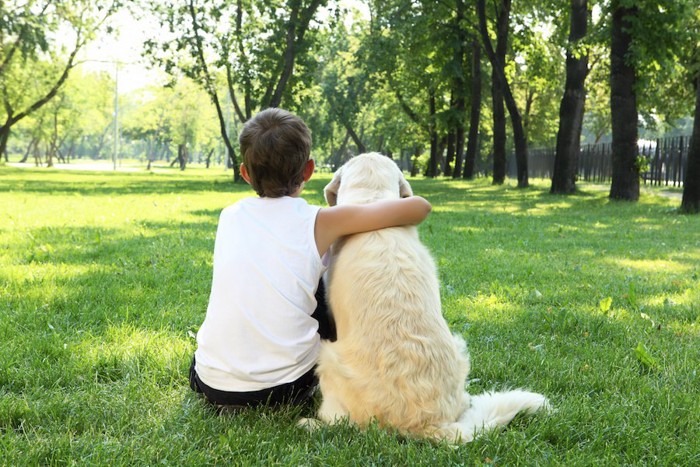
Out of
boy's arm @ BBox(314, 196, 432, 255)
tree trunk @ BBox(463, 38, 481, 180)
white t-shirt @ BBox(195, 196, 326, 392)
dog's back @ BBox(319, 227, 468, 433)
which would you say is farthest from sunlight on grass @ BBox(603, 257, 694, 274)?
tree trunk @ BBox(463, 38, 481, 180)

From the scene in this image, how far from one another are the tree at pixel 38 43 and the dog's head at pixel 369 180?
3125 centimetres

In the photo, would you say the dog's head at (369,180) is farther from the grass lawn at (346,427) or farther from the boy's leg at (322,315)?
the grass lawn at (346,427)

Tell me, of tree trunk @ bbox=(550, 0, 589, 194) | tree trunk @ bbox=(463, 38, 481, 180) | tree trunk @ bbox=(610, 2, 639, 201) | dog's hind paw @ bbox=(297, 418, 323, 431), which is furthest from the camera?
tree trunk @ bbox=(463, 38, 481, 180)

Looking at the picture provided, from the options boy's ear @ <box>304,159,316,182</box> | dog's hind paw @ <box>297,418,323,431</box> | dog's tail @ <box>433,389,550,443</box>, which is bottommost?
dog's hind paw @ <box>297,418,323,431</box>

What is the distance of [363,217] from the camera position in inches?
123

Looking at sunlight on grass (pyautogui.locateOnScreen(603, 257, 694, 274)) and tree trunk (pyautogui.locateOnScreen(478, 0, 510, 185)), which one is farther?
tree trunk (pyautogui.locateOnScreen(478, 0, 510, 185))

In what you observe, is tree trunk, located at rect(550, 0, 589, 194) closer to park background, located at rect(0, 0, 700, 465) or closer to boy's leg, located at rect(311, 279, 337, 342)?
park background, located at rect(0, 0, 700, 465)

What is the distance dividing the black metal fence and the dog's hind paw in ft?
56.6

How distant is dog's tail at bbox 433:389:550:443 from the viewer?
115 inches

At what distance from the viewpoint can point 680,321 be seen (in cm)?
534

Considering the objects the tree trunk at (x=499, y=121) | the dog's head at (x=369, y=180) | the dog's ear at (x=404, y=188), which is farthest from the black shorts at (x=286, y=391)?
the tree trunk at (x=499, y=121)

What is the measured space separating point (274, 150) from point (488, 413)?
67.4 inches

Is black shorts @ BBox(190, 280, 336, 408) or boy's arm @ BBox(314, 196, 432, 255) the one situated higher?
boy's arm @ BBox(314, 196, 432, 255)

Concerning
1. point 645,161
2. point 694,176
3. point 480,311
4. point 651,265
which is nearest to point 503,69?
point 645,161
